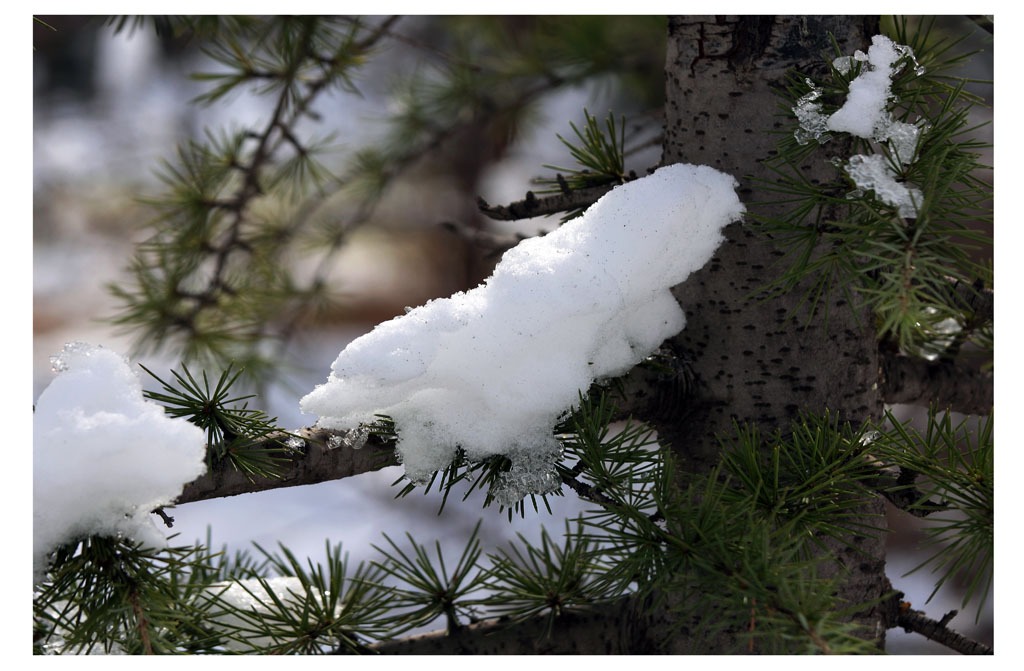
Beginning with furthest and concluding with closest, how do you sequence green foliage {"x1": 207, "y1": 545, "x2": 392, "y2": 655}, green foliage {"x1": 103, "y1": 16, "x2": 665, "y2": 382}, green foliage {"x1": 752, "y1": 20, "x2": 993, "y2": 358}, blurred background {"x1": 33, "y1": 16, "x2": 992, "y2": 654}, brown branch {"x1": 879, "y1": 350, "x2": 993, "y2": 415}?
blurred background {"x1": 33, "y1": 16, "x2": 992, "y2": 654}
green foliage {"x1": 103, "y1": 16, "x2": 665, "y2": 382}
brown branch {"x1": 879, "y1": 350, "x2": 993, "y2": 415}
green foliage {"x1": 207, "y1": 545, "x2": 392, "y2": 655}
green foliage {"x1": 752, "y1": 20, "x2": 993, "y2": 358}

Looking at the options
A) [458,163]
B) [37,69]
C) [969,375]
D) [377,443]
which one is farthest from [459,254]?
[377,443]

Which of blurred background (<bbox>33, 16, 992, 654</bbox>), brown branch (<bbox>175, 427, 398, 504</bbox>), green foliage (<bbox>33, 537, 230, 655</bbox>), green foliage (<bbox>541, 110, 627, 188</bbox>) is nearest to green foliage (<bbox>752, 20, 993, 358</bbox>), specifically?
green foliage (<bbox>541, 110, 627, 188</bbox>)

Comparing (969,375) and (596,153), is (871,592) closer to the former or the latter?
(969,375)

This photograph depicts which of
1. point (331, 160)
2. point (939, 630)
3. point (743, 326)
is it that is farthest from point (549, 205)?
point (331, 160)

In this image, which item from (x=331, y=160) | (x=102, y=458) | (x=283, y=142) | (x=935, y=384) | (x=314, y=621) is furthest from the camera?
(x=331, y=160)

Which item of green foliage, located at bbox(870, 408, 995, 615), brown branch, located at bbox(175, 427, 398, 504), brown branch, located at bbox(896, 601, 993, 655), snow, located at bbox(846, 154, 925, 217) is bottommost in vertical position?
brown branch, located at bbox(896, 601, 993, 655)

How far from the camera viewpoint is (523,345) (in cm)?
39

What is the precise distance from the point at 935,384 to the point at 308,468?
471 mm

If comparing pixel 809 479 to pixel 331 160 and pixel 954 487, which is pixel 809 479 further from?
pixel 331 160

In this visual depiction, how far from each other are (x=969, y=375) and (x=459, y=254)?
1468 mm

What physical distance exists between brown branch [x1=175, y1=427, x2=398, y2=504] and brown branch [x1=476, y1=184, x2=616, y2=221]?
0.60ft

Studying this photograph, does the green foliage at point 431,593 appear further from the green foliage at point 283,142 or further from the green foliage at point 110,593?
the green foliage at point 283,142

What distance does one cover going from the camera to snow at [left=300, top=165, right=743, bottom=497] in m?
0.38

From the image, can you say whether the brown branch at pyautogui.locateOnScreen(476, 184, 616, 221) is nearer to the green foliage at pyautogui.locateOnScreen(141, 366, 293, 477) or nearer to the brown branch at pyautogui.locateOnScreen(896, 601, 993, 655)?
the green foliage at pyautogui.locateOnScreen(141, 366, 293, 477)
